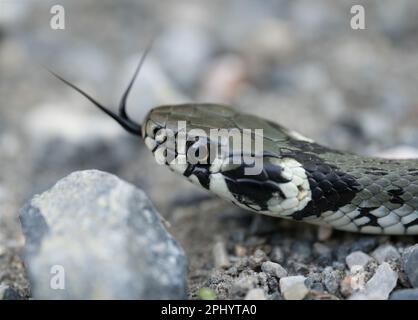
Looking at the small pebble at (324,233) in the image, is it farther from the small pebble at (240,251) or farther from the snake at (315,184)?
the small pebble at (240,251)

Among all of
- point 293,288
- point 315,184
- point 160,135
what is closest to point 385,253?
point 315,184

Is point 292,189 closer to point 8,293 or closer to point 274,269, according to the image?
point 274,269

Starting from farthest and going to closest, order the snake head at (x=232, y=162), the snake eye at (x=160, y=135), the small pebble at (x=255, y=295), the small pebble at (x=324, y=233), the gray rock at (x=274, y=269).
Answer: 1. the small pebble at (x=324, y=233)
2. the snake eye at (x=160, y=135)
3. the snake head at (x=232, y=162)
4. the gray rock at (x=274, y=269)
5. the small pebble at (x=255, y=295)

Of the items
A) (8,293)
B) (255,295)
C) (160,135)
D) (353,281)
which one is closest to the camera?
(255,295)

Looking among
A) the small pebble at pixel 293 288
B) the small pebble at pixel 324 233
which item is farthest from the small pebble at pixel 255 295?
the small pebble at pixel 324 233

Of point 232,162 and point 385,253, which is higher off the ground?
point 232,162

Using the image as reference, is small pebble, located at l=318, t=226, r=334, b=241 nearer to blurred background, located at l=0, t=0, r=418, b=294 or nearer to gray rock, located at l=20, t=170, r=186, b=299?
blurred background, located at l=0, t=0, r=418, b=294
